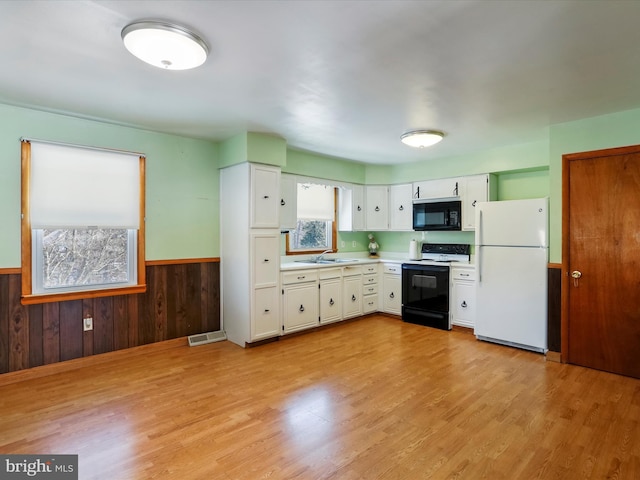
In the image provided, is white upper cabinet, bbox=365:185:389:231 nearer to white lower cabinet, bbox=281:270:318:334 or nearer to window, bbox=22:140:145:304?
white lower cabinet, bbox=281:270:318:334

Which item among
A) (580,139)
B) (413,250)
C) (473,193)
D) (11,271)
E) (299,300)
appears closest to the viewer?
(11,271)

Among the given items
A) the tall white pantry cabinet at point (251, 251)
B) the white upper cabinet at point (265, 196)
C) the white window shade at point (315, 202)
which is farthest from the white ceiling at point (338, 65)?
the white window shade at point (315, 202)

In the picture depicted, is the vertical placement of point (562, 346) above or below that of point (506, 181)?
below

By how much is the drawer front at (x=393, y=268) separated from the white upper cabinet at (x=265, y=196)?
205 cm

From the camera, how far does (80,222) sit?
3307 millimetres

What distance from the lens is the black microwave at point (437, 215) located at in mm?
Answer: 4815

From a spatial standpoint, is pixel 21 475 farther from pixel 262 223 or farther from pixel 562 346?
pixel 562 346

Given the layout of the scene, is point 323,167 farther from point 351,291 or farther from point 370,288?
point 370,288

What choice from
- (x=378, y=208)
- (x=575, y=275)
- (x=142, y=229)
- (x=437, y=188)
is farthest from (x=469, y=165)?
(x=142, y=229)

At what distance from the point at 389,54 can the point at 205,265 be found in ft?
10.2

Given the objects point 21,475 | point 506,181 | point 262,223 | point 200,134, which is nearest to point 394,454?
point 21,475

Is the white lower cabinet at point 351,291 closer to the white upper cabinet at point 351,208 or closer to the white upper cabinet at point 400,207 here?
the white upper cabinet at point 351,208

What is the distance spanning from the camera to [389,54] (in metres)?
2.12

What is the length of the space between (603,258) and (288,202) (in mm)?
3408
